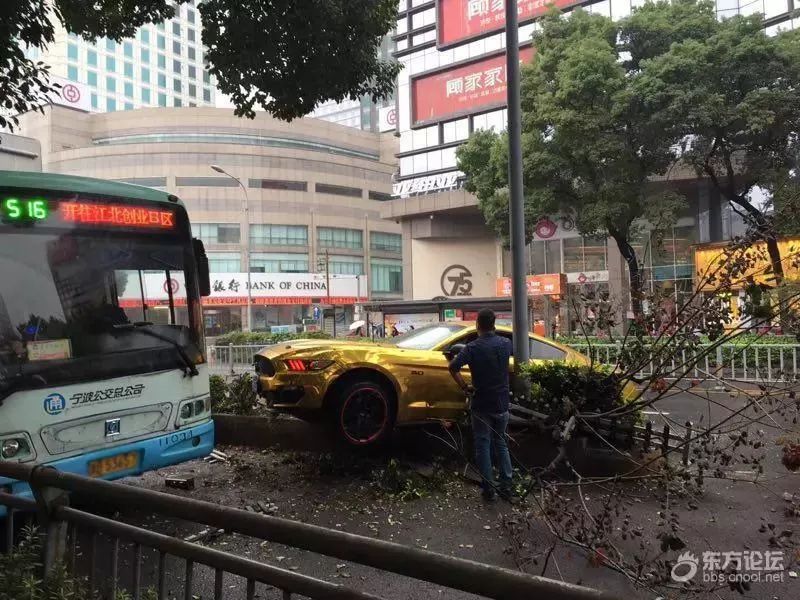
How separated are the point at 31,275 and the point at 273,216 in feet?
189

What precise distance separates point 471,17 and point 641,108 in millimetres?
21523

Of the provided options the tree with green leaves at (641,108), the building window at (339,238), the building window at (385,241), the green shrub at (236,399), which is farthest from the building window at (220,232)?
the green shrub at (236,399)

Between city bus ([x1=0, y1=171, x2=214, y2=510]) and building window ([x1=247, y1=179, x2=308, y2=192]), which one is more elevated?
building window ([x1=247, y1=179, x2=308, y2=192])

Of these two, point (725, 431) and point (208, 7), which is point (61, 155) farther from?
point (725, 431)

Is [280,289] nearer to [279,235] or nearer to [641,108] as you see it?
[279,235]

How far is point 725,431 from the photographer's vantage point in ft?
15.3

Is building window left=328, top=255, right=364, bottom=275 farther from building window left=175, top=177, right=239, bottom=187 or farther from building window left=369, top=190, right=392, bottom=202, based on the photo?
building window left=175, top=177, right=239, bottom=187

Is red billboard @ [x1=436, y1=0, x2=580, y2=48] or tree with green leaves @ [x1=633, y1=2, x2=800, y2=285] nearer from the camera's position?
tree with green leaves @ [x1=633, y1=2, x2=800, y2=285]

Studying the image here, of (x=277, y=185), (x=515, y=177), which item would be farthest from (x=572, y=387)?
(x=277, y=185)

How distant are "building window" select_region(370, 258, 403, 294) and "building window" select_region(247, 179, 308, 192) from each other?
1135 centimetres

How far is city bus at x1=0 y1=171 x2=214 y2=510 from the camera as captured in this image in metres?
4.34

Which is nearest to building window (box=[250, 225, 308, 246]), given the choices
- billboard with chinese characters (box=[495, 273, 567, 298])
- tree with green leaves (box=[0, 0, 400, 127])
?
billboard with chinese characters (box=[495, 273, 567, 298])

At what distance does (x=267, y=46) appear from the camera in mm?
6164

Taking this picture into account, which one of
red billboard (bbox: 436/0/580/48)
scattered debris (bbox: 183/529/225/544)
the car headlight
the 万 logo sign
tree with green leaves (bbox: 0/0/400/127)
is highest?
red billboard (bbox: 436/0/580/48)
